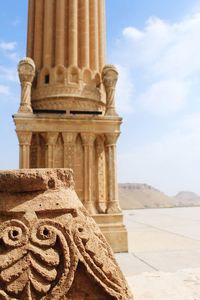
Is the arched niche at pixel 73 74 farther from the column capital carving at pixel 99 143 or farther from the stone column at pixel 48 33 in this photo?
the column capital carving at pixel 99 143

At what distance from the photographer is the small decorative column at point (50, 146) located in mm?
8406

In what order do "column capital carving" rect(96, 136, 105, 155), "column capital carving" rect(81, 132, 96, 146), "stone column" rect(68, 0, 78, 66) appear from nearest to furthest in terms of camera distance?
"column capital carving" rect(81, 132, 96, 146)
"column capital carving" rect(96, 136, 105, 155)
"stone column" rect(68, 0, 78, 66)

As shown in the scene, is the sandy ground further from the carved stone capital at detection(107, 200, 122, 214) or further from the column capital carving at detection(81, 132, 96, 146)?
the column capital carving at detection(81, 132, 96, 146)

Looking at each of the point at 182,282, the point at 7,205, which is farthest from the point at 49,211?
the point at 182,282

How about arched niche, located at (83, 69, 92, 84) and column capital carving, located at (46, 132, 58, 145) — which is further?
arched niche, located at (83, 69, 92, 84)

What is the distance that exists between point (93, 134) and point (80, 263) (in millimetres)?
6518

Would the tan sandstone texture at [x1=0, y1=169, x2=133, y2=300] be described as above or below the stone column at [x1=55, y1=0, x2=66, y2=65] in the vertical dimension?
below

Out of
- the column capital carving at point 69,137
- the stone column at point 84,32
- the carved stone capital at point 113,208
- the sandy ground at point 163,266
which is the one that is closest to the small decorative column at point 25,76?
the column capital carving at point 69,137

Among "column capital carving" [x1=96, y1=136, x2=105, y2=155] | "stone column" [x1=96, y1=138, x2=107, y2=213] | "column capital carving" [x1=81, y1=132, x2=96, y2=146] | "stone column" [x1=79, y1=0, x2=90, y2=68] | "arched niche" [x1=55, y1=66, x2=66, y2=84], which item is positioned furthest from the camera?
"stone column" [x1=79, y1=0, x2=90, y2=68]

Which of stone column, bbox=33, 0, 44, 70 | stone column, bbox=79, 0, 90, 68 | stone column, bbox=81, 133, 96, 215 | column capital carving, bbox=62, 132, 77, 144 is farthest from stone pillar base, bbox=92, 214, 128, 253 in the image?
stone column, bbox=33, 0, 44, 70

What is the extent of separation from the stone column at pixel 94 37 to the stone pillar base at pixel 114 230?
4.33 m

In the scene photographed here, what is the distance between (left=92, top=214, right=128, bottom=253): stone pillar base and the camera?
7.93 meters

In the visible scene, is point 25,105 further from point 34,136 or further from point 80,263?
point 80,263

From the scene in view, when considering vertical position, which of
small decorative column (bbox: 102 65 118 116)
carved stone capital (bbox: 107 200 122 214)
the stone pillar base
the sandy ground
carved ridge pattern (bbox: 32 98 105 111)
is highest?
small decorative column (bbox: 102 65 118 116)
